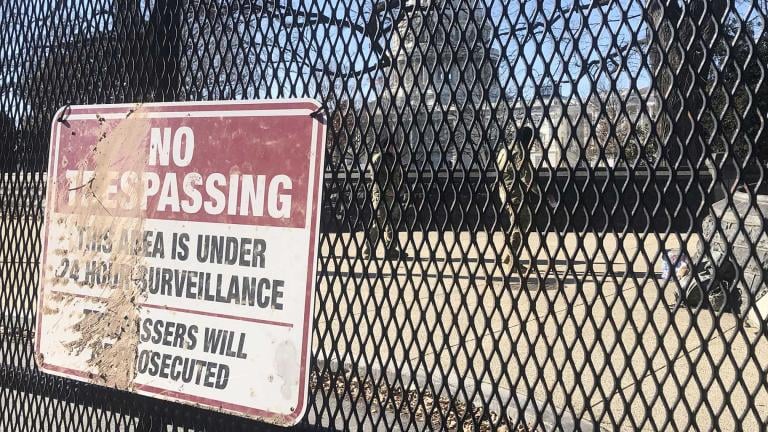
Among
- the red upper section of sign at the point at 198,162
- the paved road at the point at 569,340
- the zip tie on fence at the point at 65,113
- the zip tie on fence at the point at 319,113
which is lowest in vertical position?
the paved road at the point at 569,340

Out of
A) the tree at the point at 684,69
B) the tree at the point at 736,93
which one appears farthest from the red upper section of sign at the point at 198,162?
the tree at the point at 736,93

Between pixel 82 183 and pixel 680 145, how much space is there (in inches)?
75.4

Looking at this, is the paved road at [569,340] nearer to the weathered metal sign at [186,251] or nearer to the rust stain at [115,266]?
the weathered metal sign at [186,251]

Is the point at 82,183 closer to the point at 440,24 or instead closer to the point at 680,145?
the point at 440,24

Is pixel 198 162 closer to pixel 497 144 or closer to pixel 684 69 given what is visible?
pixel 497 144

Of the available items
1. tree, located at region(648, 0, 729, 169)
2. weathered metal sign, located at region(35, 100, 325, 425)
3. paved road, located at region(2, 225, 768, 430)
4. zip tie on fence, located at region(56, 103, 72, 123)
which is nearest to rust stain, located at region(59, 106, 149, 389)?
weathered metal sign, located at region(35, 100, 325, 425)

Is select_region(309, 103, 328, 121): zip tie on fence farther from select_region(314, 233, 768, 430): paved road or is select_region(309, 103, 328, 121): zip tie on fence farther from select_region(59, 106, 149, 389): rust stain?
select_region(59, 106, 149, 389): rust stain

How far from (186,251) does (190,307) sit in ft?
0.57

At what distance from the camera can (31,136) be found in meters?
2.89

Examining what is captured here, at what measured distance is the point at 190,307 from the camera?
2.27 meters

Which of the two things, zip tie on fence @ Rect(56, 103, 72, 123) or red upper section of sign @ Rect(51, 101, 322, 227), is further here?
zip tie on fence @ Rect(56, 103, 72, 123)

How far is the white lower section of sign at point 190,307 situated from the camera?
6.98 ft

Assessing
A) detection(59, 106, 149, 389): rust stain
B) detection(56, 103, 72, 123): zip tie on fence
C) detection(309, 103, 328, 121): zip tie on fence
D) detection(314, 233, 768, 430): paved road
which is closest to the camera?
detection(314, 233, 768, 430): paved road

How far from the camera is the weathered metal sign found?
6.97ft
